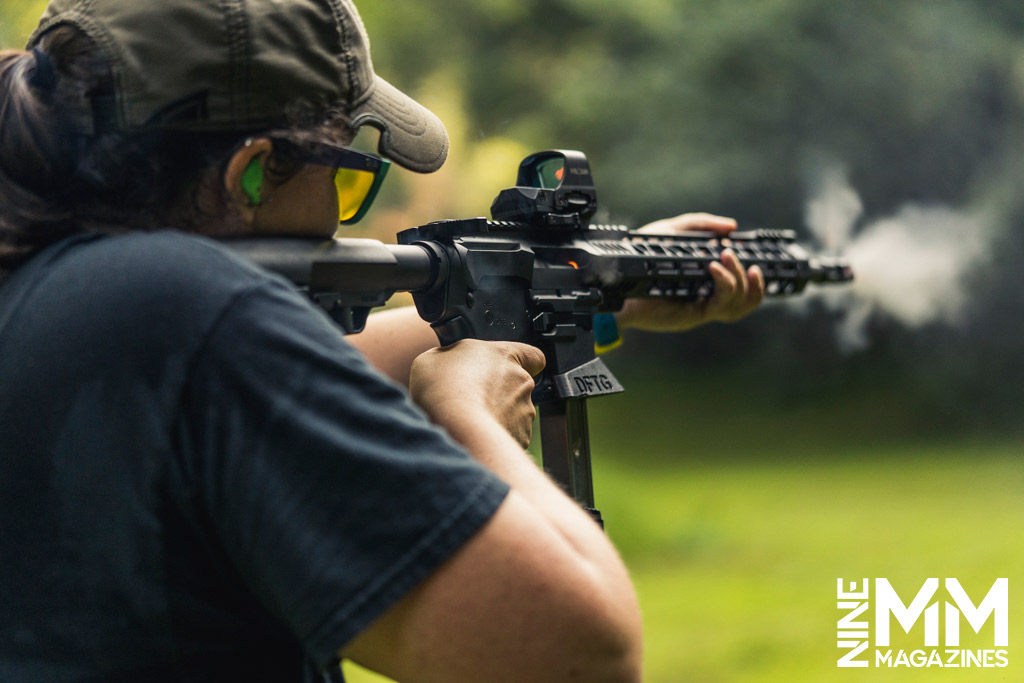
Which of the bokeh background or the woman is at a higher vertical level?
the bokeh background

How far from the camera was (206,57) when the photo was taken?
529 mm

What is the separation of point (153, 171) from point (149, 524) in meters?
0.24

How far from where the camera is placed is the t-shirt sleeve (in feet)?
1.33

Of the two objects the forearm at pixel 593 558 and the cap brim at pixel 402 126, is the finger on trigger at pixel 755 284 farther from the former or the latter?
the forearm at pixel 593 558

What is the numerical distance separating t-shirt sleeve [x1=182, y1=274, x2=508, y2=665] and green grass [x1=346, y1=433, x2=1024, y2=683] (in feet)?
6.77

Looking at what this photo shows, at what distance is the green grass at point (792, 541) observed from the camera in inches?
94.7

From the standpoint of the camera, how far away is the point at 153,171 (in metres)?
0.55

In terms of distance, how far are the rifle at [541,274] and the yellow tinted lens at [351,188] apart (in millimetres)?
30

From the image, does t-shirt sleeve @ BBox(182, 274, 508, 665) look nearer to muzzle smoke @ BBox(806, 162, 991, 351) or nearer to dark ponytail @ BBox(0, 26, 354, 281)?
dark ponytail @ BBox(0, 26, 354, 281)

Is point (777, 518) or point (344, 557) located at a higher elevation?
point (777, 518)

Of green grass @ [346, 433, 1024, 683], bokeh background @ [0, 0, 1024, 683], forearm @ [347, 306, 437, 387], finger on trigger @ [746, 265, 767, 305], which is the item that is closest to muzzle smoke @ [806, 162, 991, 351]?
bokeh background @ [0, 0, 1024, 683]

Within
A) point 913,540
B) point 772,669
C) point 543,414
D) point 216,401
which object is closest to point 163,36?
point 216,401

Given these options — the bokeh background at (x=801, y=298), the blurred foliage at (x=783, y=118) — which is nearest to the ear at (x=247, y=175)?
the bokeh background at (x=801, y=298)

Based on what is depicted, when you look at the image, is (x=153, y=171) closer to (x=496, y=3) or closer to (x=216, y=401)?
(x=216, y=401)
